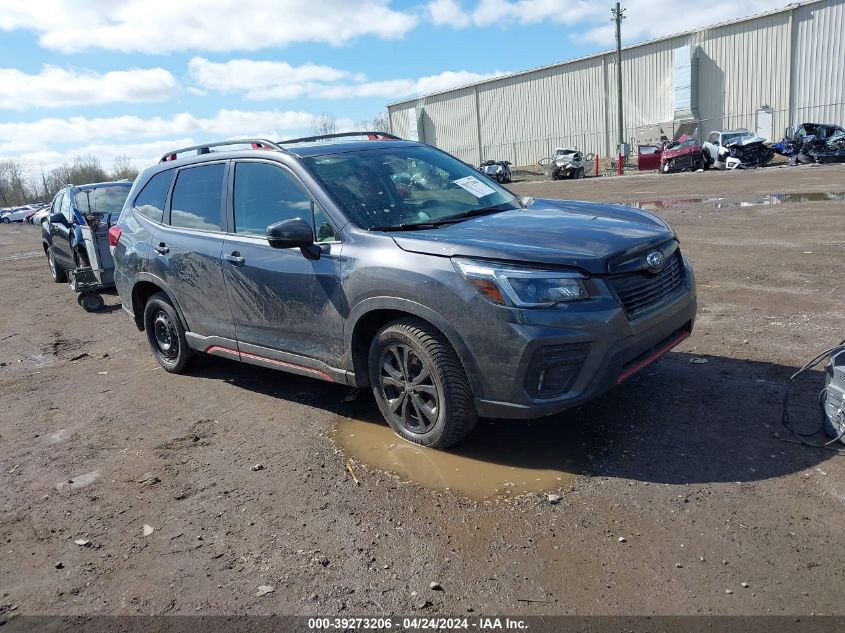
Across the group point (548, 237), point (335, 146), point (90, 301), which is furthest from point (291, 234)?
point (90, 301)

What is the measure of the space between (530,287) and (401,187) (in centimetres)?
153

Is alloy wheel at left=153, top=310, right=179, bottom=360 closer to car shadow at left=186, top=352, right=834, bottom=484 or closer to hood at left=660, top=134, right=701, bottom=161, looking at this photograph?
car shadow at left=186, top=352, right=834, bottom=484

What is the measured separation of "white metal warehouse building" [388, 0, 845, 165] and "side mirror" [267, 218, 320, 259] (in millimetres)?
42350

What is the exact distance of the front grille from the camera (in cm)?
374

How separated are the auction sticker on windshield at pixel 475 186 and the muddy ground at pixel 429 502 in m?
1.69

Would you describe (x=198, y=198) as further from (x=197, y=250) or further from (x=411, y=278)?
(x=411, y=278)

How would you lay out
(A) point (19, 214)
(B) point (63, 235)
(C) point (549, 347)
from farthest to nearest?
1. (A) point (19, 214)
2. (B) point (63, 235)
3. (C) point (549, 347)

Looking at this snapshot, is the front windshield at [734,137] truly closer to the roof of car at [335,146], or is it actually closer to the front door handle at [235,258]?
the roof of car at [335,146]

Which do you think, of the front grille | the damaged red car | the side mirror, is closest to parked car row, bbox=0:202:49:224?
the damaged red car

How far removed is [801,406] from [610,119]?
159 feet

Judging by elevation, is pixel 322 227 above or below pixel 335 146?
below

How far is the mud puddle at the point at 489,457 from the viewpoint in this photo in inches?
148

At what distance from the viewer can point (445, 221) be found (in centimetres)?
444

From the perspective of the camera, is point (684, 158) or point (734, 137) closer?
point (734, 137)
